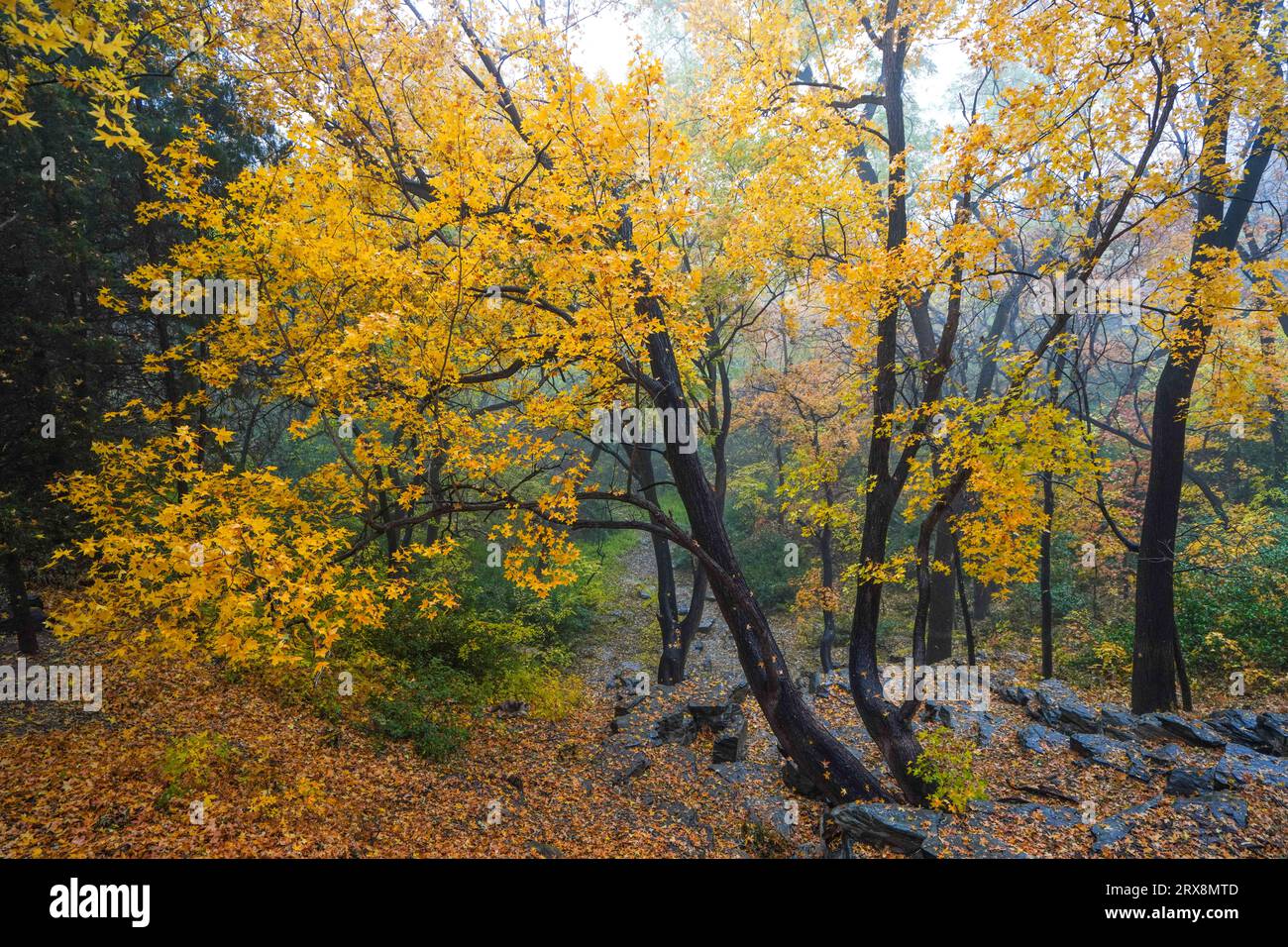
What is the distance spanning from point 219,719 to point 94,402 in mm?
4961

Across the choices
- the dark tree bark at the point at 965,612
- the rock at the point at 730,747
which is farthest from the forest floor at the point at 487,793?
the dark tree bark at the point at 965,612

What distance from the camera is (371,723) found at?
26.2 ft

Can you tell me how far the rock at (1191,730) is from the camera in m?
7.12

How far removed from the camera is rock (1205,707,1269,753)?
280 inches

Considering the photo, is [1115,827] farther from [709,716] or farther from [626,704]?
[626,704]

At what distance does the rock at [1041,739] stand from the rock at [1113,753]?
0.24 m

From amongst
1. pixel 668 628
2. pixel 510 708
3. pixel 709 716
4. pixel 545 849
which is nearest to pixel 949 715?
pixel 709 716

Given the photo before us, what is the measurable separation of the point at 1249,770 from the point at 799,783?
4674 mm

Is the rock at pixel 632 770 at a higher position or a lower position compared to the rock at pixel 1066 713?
lower

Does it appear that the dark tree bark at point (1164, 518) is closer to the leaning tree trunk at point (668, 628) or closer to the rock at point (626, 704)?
the leaning tree trunk at point (668, 628)

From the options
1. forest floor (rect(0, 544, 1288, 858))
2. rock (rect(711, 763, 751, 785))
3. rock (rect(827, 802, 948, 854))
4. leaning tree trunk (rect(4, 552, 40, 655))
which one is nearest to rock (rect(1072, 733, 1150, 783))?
forest floor (rect(0, 544, 1288, 858))

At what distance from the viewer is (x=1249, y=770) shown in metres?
6.04

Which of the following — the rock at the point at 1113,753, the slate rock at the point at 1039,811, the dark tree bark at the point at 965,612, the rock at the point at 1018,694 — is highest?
the dark tree bark at the point at 965,612
